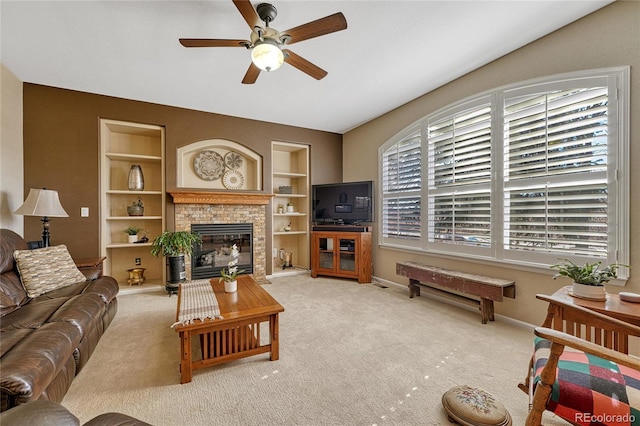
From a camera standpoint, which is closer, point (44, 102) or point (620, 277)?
point (620, 277)

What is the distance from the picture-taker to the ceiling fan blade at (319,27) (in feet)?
5.82

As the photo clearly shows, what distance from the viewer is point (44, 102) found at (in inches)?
134

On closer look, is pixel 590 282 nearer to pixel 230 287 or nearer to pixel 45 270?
pixel 230 287

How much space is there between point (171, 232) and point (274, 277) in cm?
184

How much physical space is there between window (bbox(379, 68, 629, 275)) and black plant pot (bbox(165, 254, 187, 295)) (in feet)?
11.3

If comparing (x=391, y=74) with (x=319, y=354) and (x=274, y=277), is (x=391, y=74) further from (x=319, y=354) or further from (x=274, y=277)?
(x=274, y=277)

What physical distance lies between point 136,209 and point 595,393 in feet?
16.3

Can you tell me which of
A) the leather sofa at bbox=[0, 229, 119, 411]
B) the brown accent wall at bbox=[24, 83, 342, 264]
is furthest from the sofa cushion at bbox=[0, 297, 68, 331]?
the brown accent wall at bbox=[24, 83, 342, 264]

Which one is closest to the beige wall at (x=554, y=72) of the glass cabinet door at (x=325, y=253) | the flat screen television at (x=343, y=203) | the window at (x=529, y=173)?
the window at (x=529, y=173)

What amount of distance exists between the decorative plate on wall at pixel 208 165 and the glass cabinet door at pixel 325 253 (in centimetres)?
217

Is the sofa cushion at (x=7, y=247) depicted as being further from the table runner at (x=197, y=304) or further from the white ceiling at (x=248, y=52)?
the white ceiling at (x=248, y=52)

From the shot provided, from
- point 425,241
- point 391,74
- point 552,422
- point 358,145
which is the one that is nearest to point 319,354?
point 552,422

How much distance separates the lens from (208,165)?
4520 mm

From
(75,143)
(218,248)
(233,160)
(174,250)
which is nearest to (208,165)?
(233,160)
